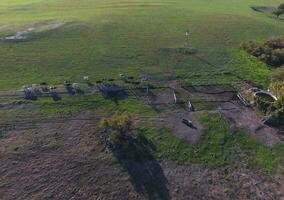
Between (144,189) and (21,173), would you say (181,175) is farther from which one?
(21,173)

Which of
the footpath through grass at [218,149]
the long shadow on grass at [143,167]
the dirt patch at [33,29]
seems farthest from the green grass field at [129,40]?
the long shadow on grass at [143,167]

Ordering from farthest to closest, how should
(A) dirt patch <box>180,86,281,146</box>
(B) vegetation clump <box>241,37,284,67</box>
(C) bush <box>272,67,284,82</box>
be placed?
(B) vegetation clump <box>241,37,284,67</box>, (C) bush <box>272,67,284,82</box>, (A) dirt patch <box>180,86,281,146</box>

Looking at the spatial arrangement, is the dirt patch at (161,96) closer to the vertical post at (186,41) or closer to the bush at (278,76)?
the bush at (278,76)

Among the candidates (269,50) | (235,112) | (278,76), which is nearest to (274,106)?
(235,112)

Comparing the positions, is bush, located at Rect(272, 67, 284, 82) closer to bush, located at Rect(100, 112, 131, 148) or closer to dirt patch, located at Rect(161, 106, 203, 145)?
dirt patch, located at Rect(161, 106, 203, 145)

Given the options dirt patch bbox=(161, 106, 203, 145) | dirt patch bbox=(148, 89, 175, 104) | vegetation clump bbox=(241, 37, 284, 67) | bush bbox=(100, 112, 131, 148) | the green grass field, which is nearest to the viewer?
bush bbox=(100, 112, 131, 148)

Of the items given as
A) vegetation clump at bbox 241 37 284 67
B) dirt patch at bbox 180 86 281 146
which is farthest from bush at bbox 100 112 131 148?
vegetation clump at bbox 241 37 284 67

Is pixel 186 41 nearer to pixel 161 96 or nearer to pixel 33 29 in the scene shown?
pixel 161 96
